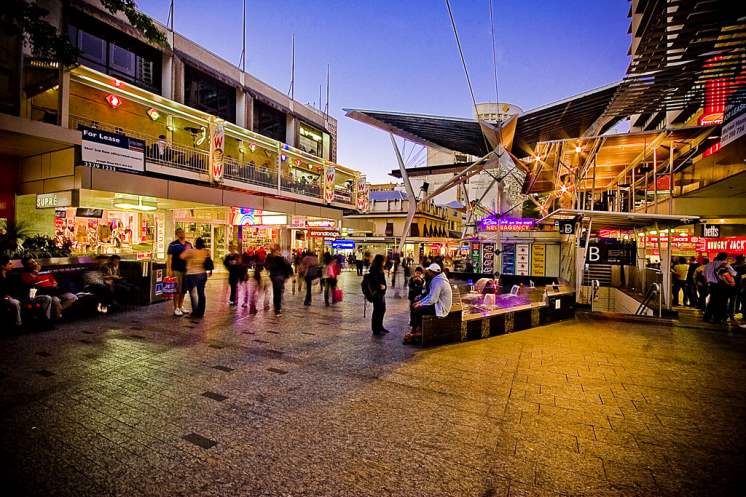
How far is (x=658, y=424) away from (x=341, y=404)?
3.31 m

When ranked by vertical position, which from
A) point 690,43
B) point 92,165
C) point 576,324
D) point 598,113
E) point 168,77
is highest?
point 168,77

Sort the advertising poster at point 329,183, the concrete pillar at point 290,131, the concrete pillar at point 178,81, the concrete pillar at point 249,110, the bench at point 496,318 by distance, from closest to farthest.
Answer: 1. the bench at point 496,318
2. the concrete pillar at point 178,81
3. the concrete pillar at point 249,110
4. the concrete pillar at point 290,131
5. the advertising poster at point 329,183

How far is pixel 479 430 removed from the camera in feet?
12.7

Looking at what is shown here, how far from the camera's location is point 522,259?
21000mm

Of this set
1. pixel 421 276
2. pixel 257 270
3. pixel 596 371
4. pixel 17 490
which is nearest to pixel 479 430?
pixel 596 371

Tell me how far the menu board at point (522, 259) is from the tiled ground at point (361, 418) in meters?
13.5

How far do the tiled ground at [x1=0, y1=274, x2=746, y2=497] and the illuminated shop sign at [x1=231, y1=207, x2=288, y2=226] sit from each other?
1424 cm

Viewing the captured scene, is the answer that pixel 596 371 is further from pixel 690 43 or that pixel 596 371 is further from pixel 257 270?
pixel 257 270

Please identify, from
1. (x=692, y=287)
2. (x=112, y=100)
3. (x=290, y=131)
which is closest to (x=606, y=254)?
(x=692, y=287)

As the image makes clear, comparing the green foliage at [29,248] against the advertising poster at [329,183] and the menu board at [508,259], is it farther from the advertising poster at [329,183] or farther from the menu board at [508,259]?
the menu board at [508,259]

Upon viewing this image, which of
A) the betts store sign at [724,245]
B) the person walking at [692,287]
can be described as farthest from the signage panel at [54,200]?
the betts store sign at [724,245]

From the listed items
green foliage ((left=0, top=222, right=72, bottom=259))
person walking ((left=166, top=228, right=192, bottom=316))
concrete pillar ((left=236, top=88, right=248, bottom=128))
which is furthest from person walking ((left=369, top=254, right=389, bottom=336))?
concrete pillar ((left=236, top=88, right=248, bottom=128))

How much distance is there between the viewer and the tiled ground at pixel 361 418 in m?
2.99

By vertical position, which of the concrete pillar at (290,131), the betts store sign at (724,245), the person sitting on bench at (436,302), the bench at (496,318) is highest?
the concrete pillar at (290,131)
